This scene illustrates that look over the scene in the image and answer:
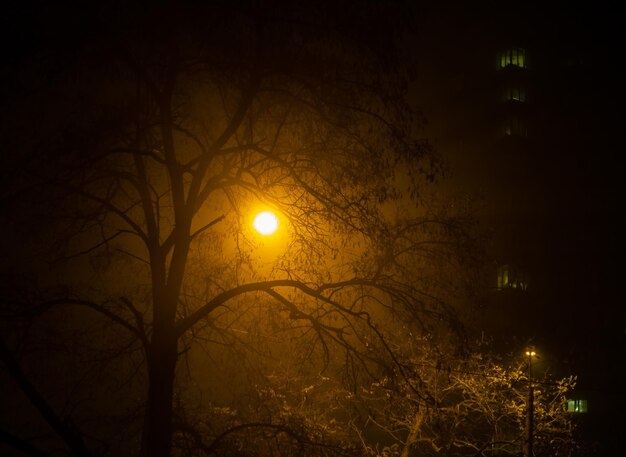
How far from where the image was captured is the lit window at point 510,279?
39.1 metres

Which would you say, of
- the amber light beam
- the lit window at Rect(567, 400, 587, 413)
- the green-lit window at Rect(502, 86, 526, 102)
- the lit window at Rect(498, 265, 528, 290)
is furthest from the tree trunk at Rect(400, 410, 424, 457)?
the green-lit window at Rect(502, 86, 526, 102)

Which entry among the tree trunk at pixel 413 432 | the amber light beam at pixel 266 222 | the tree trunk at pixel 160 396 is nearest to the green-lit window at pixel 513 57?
the tree trunk at pixel 413 432

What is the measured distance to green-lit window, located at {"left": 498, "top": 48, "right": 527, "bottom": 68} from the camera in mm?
48281

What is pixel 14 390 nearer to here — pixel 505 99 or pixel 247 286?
pixel 247 286

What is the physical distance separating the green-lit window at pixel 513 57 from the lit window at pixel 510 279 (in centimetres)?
1813

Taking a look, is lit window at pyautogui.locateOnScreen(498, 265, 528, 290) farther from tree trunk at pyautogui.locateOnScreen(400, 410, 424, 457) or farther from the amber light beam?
the amber light beam

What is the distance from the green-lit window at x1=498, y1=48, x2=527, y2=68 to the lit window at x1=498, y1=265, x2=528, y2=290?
18.1m

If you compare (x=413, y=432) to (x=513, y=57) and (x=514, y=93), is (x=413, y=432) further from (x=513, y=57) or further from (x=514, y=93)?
(x=513, y=57)

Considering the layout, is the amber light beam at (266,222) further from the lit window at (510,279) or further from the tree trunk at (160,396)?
the lit window at (510,279)

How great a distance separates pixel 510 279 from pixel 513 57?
65.0 ft

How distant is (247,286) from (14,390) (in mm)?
3578

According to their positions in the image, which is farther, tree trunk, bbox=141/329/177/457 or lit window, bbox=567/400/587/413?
lit window, bbox=567/400/587/413

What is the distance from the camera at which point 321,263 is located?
7375 mm

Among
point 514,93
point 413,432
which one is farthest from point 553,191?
point 413,432
